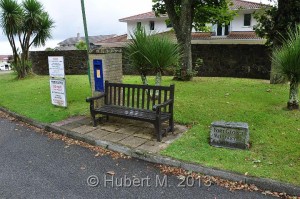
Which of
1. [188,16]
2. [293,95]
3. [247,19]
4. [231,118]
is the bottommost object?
[231,118]

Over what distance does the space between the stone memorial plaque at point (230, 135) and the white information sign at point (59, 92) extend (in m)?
4.62

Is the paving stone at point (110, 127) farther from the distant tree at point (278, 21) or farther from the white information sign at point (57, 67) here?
the distant tree at point (278, 21)

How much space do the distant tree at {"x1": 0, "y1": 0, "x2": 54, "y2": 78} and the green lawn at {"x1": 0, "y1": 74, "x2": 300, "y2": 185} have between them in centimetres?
658

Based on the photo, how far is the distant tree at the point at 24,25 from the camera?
15.4m

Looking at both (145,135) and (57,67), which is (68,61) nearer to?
(57,67)

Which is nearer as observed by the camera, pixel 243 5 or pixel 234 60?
pixel 234 60

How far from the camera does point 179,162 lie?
4332mm

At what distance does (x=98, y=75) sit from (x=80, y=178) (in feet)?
9.85

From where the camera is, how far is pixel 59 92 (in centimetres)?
796

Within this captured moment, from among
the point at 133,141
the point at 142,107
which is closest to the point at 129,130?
the point at 142,107

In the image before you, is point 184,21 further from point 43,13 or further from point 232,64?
point 43,13

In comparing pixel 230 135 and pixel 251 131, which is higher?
pixel 230 135

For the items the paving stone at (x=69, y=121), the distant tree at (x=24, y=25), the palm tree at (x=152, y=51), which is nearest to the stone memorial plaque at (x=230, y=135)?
the palm tree at (x=152, y=51)

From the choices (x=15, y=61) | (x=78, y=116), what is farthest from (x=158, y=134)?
(x=15, y=61)
